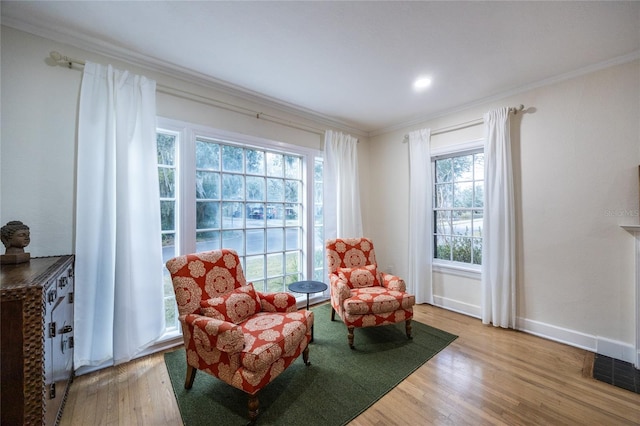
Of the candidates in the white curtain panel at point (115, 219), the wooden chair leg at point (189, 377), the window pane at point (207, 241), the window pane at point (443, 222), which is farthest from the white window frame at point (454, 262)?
the white curtain panel at point (115, 219)

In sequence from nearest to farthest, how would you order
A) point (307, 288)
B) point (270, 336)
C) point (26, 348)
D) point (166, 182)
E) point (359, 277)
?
point (26, 348), point (270, 336), point (166, 182), point (307, 288), point (359, 277)

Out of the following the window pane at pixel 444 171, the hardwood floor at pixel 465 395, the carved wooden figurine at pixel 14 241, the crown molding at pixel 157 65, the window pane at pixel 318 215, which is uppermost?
the crown molding at pixel 157 65

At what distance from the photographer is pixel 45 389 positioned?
120 centimetres

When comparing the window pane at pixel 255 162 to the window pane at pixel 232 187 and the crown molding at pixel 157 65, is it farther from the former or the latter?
the crown molding at pixel 157 65

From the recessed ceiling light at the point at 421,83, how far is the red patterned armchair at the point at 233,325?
8.10 ft

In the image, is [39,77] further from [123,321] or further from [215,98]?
[123,321]

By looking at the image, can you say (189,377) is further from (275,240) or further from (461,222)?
(461,222)

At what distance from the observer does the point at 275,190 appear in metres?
3.24

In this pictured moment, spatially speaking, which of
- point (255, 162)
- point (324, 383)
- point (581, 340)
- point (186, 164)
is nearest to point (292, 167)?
point (255, 162)

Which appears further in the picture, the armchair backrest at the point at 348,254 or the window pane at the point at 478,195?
the window pane at the point at 478,195

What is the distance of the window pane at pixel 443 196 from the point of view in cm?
346

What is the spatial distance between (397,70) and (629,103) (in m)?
1.97

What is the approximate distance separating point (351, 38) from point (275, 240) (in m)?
2.26

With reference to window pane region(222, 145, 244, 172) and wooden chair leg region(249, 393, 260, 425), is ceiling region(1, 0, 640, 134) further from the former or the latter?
wooden chair leg region(249, 393, 260, 425)
